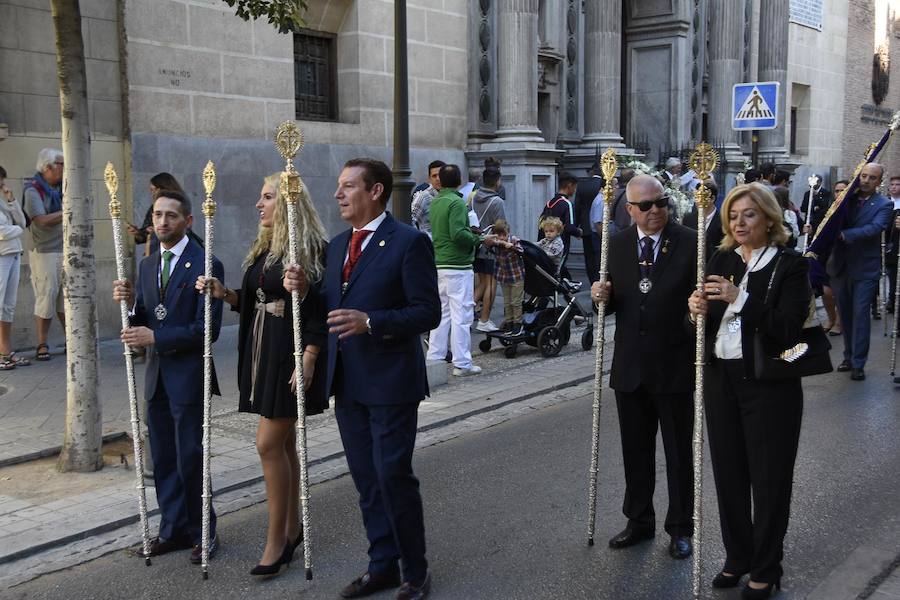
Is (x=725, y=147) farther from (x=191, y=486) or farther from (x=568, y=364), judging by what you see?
(x=191, y=486)

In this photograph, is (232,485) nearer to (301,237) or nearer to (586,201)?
(301,237)

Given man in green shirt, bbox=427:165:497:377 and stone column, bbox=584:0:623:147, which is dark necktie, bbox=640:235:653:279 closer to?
man in green shirt, bbox=427:165:497:377

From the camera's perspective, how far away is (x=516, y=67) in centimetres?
1686

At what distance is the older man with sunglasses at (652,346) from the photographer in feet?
16.7

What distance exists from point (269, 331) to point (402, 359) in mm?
792

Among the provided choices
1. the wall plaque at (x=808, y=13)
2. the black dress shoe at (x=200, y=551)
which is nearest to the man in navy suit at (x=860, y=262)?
the black dress shoe at (x=200, y=551)

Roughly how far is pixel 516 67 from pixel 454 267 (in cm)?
779

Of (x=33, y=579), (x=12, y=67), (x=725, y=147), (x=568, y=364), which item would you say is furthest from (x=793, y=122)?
(x=33, y=579)

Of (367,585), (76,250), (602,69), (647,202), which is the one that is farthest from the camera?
(602,69)

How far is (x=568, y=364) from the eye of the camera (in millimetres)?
10898

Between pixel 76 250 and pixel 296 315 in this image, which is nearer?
pixel 296 315

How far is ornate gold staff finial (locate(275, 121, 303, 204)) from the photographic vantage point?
4707mm

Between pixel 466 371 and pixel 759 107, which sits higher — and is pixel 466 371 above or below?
below

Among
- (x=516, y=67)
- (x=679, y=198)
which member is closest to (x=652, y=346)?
(x=679, y=198)
